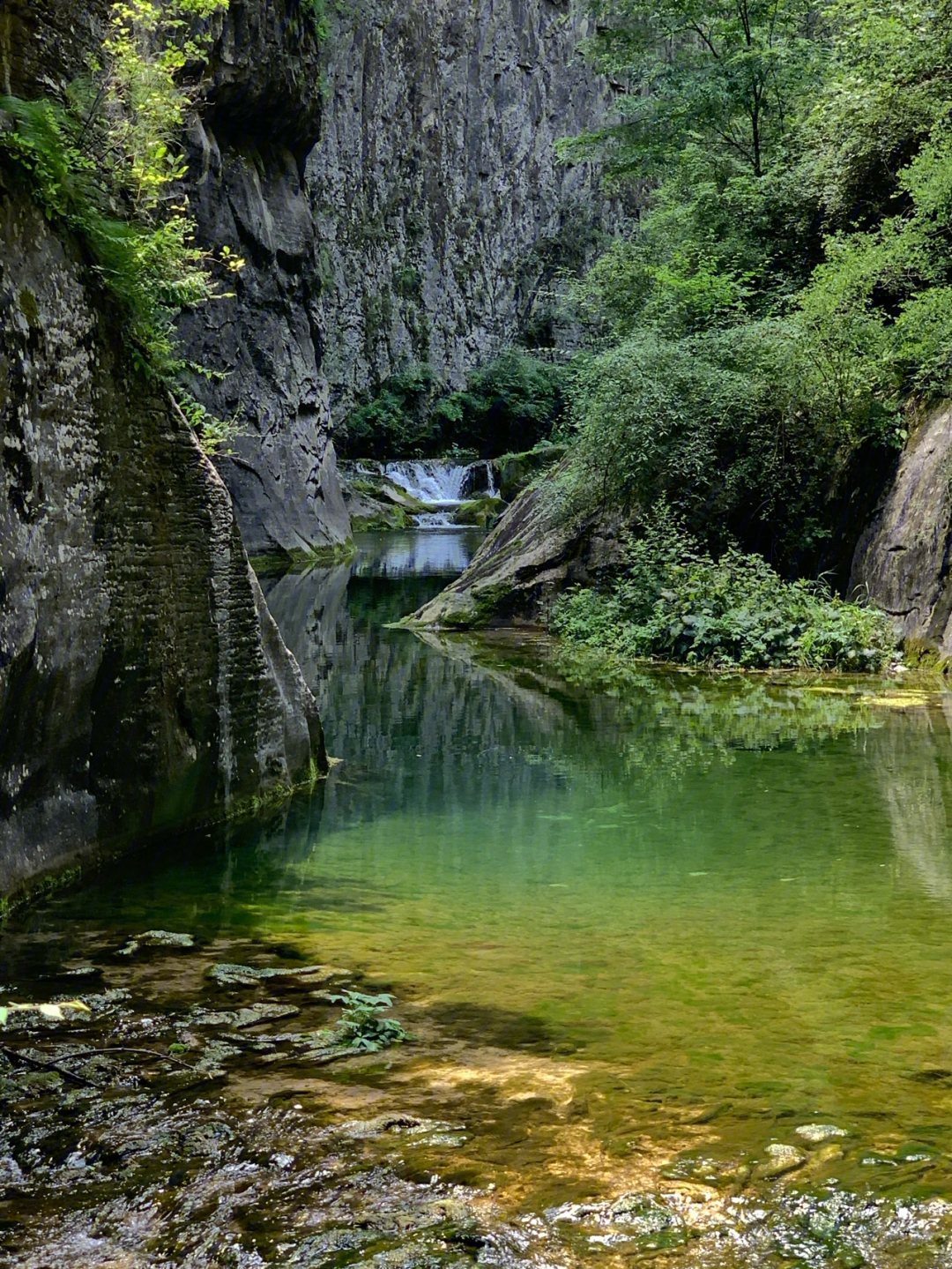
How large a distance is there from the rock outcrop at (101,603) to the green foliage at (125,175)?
207 mm

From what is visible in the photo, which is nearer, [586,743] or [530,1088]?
[530,1088]

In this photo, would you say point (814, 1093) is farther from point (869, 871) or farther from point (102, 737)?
point (102, 737)

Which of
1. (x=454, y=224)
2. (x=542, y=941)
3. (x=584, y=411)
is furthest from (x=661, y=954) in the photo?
(x=454, y=224)

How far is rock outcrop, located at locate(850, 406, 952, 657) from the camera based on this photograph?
1352 centimetres

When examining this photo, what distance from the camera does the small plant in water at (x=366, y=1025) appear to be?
413cm

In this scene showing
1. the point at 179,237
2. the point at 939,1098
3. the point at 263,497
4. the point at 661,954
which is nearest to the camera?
the point at 939,1098

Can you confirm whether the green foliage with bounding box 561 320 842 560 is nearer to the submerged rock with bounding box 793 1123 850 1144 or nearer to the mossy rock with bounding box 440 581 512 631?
the mossy rock with bounding box 440 581 512 631

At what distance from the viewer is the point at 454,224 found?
56.2 meters

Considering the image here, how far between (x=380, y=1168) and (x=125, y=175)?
19.3 feet

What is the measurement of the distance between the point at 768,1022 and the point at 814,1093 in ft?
2.06

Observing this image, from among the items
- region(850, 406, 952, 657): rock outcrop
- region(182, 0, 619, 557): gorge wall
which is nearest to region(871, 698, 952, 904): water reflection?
region(850, 406, 952, 657): rock outcrop

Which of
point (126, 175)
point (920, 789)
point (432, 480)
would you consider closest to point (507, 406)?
A: point (432, 480)

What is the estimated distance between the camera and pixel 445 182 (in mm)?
55219

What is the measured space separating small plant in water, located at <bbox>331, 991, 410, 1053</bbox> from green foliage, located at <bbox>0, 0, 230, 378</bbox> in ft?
13.4
